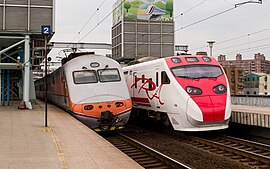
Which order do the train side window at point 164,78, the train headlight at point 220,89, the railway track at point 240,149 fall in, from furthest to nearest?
the train side window at point 164,78
the train headlight at point 220,89
the railway track at point 240,149

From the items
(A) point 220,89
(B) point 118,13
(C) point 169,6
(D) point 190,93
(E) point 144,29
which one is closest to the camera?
(D) point 190,93

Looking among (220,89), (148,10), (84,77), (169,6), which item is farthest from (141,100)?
(169,6)

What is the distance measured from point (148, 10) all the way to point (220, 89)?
131 feet

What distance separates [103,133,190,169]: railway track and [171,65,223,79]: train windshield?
3.18 m

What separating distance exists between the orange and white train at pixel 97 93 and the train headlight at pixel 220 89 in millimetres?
3578

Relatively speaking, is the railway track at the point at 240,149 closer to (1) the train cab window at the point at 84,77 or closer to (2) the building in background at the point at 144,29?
(1) the train cab window at the point at 84,77

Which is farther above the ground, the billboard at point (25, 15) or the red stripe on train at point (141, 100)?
the billboard at point (25, 15)

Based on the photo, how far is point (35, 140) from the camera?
11297 millimetres

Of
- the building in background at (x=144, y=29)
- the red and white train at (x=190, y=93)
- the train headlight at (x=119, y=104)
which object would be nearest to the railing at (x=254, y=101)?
the red and white train at (x=190, y=93)

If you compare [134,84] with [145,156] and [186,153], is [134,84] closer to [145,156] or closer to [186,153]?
[186,153]

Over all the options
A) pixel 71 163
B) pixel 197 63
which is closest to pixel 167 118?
pixel 197 63

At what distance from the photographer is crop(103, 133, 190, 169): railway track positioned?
10.0 m

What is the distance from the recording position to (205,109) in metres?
13.3

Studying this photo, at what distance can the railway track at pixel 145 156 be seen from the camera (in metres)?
10.0
